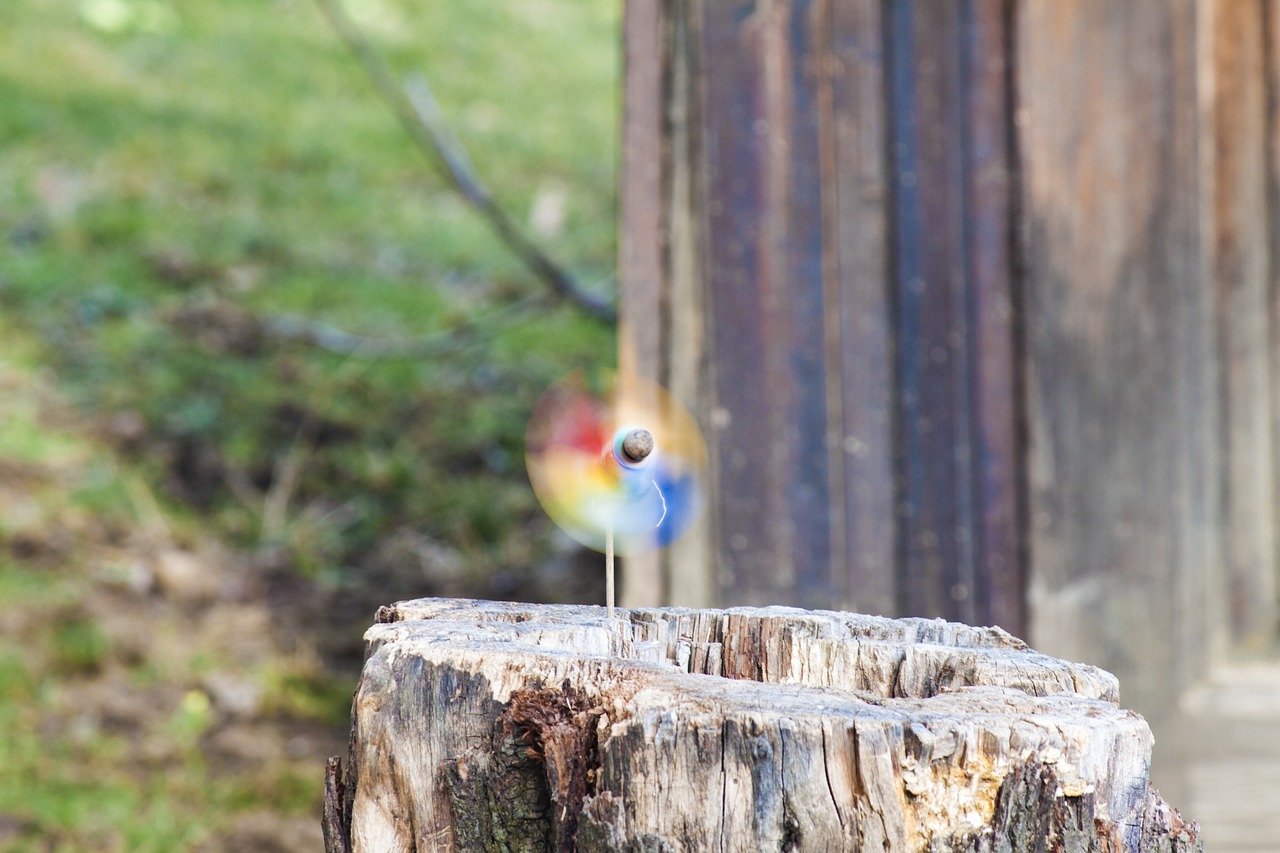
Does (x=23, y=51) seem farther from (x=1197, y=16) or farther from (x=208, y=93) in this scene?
(x=1197, y=16)

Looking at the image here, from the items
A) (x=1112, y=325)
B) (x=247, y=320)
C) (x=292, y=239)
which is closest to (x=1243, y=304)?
(x=1112, y=325)

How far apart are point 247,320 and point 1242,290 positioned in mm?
4374

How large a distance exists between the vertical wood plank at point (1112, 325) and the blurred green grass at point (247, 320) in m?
2.05

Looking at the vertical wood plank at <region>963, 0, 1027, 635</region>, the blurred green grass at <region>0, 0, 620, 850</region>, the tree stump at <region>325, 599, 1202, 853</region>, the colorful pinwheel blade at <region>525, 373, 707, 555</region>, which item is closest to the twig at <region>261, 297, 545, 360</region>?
the blurred green grass at <region>0, 0, 620, 850</region>

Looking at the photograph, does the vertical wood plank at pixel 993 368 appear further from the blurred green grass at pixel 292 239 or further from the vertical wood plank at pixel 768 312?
the blurred green grass at pixel 292 239

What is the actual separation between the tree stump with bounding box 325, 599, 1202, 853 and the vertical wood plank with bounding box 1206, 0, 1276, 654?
1.69 metres

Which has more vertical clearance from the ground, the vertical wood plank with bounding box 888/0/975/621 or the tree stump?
the vertical wood plank with bounding box 888/0/975/621

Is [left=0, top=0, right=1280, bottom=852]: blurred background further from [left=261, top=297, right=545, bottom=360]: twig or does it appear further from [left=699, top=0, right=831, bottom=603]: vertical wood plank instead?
[left=261, top=297, right=545, bottom=360]: twig

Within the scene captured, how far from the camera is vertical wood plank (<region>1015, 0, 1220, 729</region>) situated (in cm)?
233

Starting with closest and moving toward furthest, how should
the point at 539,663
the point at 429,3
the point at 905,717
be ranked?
the point at 905,717, the point at 539,663, the point at 429,3

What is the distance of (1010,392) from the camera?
7.66 feet

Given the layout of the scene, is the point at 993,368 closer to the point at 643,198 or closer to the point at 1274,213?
the point at 643,198

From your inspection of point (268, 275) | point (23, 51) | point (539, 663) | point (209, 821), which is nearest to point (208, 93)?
Answer: point (23, 51)

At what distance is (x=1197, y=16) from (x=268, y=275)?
15.1ft
